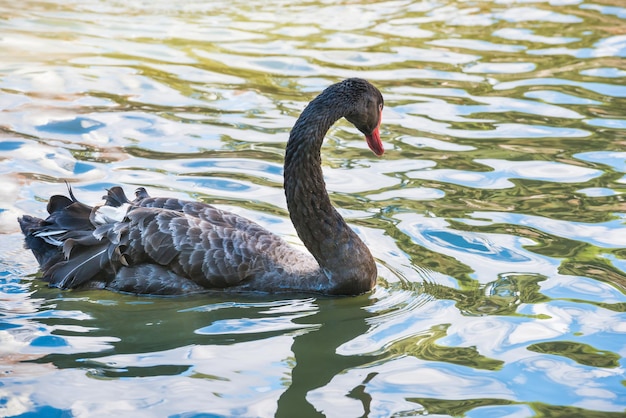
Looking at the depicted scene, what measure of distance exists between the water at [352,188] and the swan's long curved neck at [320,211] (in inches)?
5.6

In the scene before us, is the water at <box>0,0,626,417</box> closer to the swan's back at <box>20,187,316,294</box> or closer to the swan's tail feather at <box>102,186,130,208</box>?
the swan's back at <box>20,187,316,294</box>

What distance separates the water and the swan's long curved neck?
0.47 feet

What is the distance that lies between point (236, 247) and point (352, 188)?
1784mm

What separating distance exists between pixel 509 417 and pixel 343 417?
68cm

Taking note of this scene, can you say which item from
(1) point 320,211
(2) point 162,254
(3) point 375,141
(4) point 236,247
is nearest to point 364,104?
(3) point 375,141

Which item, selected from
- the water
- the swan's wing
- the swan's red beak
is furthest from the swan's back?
the swan's red beak

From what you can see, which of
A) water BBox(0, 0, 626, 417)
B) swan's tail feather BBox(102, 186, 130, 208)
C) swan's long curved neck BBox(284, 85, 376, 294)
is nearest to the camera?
water BBox(0, 0, 626, 417)

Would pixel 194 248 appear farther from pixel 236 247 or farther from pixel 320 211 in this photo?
pixel 320 211

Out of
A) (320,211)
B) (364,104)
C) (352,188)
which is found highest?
(364,104)

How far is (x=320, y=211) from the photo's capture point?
5.77m

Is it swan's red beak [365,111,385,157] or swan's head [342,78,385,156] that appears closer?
swan's head [342,78,385,156]

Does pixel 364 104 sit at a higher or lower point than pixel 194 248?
higher

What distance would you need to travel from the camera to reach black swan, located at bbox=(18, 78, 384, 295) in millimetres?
5664

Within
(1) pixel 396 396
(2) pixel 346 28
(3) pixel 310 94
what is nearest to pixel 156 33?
(2) pixel 346 28
